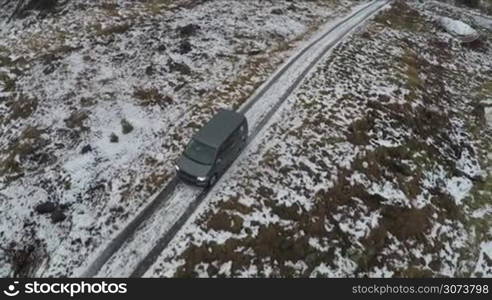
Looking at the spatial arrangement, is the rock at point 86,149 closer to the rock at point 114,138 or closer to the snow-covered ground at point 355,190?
the rock at point 114,138

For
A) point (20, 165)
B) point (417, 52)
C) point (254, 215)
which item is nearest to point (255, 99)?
point (254, 215)

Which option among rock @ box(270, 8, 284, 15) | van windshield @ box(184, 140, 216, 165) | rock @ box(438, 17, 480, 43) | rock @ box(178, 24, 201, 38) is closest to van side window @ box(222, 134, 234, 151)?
van windshield @ box(184, 140, 216, 165)

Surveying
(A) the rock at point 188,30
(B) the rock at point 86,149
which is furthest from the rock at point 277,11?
(B) the rock at point 86,149

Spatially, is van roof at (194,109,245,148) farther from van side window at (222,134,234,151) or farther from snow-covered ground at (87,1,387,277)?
snow-covered ground at (87,1,387,277)

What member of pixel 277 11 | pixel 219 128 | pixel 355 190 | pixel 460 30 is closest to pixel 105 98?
pixel 219 128

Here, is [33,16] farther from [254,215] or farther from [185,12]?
[254,215]

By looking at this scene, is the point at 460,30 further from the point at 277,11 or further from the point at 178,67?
the point at 178,67
